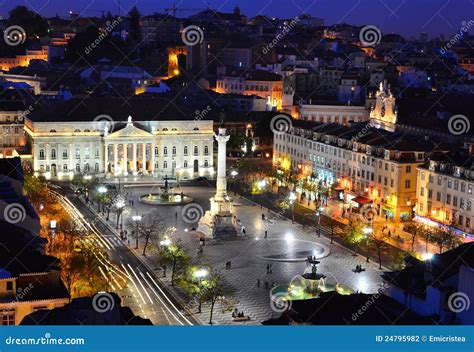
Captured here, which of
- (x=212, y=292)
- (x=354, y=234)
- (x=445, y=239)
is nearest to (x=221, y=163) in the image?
(x=354, y=234)

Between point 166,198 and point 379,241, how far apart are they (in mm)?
8511

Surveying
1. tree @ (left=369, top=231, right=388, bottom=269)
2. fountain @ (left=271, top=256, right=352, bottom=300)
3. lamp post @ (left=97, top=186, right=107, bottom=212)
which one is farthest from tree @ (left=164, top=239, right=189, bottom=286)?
lamp post @ (left=97, top=186, right=107, bottom=212)

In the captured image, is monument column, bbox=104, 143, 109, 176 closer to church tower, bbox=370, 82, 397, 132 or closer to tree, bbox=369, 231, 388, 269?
church tower, bbox=370, 82, 397, 132

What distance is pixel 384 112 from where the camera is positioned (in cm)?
3328

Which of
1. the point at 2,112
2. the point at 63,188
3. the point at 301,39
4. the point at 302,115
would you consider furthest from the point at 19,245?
the point at 301,39

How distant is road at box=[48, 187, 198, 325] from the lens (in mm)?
14891

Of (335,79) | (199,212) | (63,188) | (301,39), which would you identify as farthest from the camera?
(301,39)

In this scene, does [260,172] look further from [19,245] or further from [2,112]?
[19,245]

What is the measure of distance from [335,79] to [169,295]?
31.9 metres

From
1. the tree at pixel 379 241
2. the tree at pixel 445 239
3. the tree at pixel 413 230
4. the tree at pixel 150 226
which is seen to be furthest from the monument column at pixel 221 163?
the tree at pixel 445 239

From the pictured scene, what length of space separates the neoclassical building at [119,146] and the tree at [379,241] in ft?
38.5

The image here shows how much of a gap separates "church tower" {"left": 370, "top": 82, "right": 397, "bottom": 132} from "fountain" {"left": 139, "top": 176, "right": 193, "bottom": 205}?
9208mm

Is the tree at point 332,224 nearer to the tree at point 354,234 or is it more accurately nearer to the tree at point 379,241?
the tree at point 354,234

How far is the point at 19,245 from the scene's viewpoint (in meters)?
13.7
